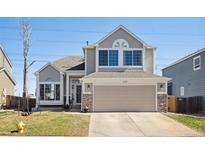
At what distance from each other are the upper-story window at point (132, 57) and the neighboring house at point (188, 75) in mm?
2262

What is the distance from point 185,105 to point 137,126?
7930mm

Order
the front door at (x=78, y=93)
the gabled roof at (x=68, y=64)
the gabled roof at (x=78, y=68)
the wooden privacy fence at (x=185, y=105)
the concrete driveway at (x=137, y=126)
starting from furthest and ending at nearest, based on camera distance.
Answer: the front door at (x=78, y=93)
the gabled roof at (x=78, y=68)
the gabled roof at (x=68, y=64)
the wooden privacy fence at (x=185, y=105)
the concrete driveway at (x=137, y=126)

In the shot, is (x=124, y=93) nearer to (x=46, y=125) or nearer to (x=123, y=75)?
(x=123, y=75)

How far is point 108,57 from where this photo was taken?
2248cm

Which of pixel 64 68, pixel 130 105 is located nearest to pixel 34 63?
pixel 130 105

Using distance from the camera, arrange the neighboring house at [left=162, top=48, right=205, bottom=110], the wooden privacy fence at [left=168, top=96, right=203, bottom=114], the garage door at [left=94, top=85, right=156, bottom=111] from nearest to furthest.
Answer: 1. the garage door at [left=94, top=85, right=156, bottom=111]
2. the wooden privacy fence at [left=168, top=96, right=203, bottom=114]
3. the neighboring house at [left=162, top=48, right=205, bottom=110]

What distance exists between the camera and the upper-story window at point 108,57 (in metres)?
22.2

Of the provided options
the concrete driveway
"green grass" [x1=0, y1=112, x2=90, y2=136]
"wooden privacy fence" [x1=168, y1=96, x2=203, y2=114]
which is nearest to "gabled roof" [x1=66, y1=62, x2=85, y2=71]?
"wooden privacy fence" [x1=168, y1=96, x2=203, y2=114]

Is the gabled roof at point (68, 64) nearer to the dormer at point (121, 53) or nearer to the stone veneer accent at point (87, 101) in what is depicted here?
the dormer at point (121, 53)

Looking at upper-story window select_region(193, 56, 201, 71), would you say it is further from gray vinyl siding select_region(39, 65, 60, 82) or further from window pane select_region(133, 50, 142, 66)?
gray vinyl siding select_region(39, 65, 60, 82)

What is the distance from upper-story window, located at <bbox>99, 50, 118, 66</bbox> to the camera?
73.0 ft

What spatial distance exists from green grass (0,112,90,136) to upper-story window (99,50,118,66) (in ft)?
22.7

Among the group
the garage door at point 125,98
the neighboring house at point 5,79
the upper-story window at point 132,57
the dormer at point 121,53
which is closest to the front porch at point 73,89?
the dormer at point 121,53
